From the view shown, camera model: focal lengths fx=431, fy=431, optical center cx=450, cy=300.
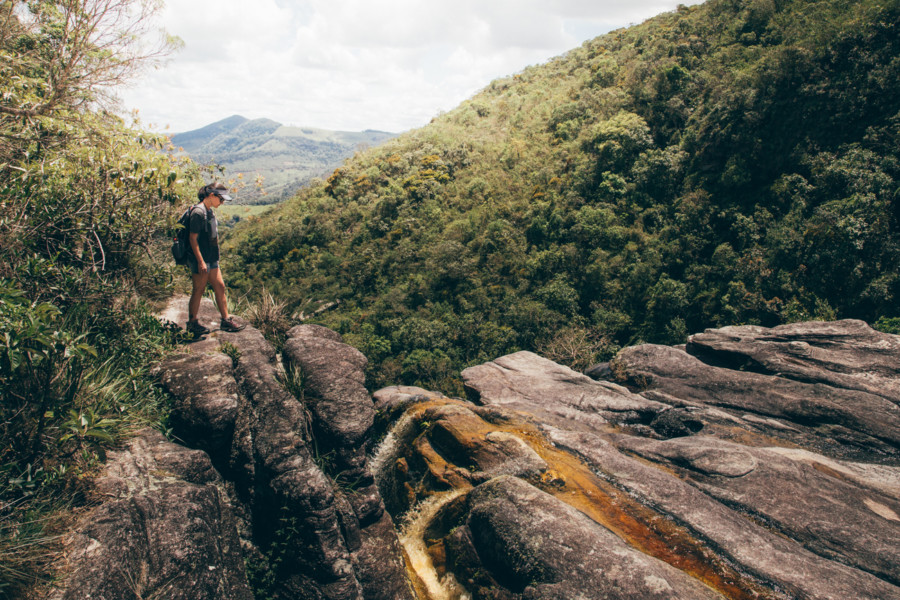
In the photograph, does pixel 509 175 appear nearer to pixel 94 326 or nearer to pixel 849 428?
pixel 849 428

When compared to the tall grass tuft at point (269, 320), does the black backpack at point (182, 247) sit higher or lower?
higher

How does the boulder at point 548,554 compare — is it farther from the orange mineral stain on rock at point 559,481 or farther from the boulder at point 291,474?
the boulder at point 291,474

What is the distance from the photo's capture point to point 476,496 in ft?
24.0

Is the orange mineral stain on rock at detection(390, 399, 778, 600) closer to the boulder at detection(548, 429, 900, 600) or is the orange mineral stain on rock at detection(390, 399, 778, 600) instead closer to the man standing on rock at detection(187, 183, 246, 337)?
the boulder at detection(548, 429, 900, 600)

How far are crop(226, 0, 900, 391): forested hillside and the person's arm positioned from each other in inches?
518

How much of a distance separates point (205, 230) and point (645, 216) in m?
24.6

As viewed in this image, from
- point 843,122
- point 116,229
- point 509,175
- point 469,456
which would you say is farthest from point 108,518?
point 509,175

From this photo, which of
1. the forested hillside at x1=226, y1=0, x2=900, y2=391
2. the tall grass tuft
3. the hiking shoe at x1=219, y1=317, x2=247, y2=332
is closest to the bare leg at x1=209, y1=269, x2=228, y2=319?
the hiking shoe at x1=219, y1=317, x2=247, y2=332

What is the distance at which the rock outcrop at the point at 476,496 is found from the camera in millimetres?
5543

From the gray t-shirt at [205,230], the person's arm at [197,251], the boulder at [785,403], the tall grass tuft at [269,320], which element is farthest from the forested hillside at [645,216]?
the person's arm at [197,251]

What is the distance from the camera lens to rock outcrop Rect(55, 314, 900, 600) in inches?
218

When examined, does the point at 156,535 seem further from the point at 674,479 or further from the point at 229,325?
the point at 674,479

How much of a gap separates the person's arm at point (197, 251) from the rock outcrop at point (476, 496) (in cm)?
149

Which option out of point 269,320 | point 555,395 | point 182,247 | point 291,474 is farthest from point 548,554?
point 269,320
